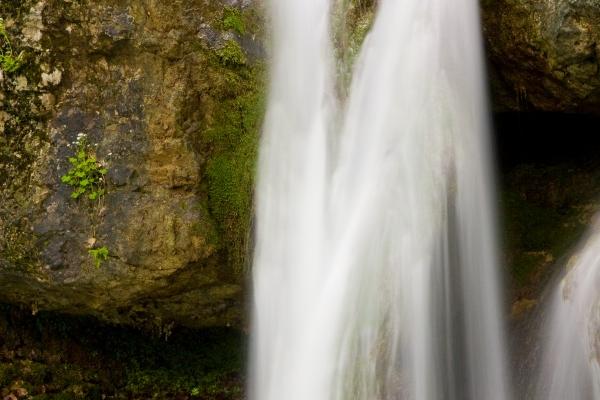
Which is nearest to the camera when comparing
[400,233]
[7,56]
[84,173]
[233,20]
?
[400,233]

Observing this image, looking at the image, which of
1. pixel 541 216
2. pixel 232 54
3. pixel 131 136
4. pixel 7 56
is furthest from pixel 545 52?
pixel 7 56

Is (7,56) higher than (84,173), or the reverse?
(7,56)

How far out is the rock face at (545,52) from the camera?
4129mm

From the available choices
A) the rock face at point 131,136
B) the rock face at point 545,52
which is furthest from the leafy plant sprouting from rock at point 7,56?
the rock face at point 545,52

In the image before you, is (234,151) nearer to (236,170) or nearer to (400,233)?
(236,170)

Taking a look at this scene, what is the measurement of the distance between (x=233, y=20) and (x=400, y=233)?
2.22 meters

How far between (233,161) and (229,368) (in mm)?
2338

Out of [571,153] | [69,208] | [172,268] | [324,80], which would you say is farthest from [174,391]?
[571,153]

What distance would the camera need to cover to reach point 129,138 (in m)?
5.12

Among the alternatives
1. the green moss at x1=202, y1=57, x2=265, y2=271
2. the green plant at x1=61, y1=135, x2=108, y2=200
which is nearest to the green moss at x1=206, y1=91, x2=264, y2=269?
the green moss at x1=202, y1=57, x2=265, y2=271

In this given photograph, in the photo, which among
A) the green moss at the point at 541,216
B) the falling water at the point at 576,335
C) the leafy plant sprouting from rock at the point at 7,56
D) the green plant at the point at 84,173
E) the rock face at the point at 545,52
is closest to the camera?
the falling water at the point at 576,335

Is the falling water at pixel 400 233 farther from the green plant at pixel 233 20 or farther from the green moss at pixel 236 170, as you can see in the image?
the green plant at pixel 233 20

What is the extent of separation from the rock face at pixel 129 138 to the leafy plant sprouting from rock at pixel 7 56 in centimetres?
2

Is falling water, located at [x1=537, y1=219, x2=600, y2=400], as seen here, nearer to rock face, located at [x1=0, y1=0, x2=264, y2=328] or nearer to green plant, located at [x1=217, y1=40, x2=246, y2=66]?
rock face, located at [x1=0, y1=0, x2=264, y2=328]
